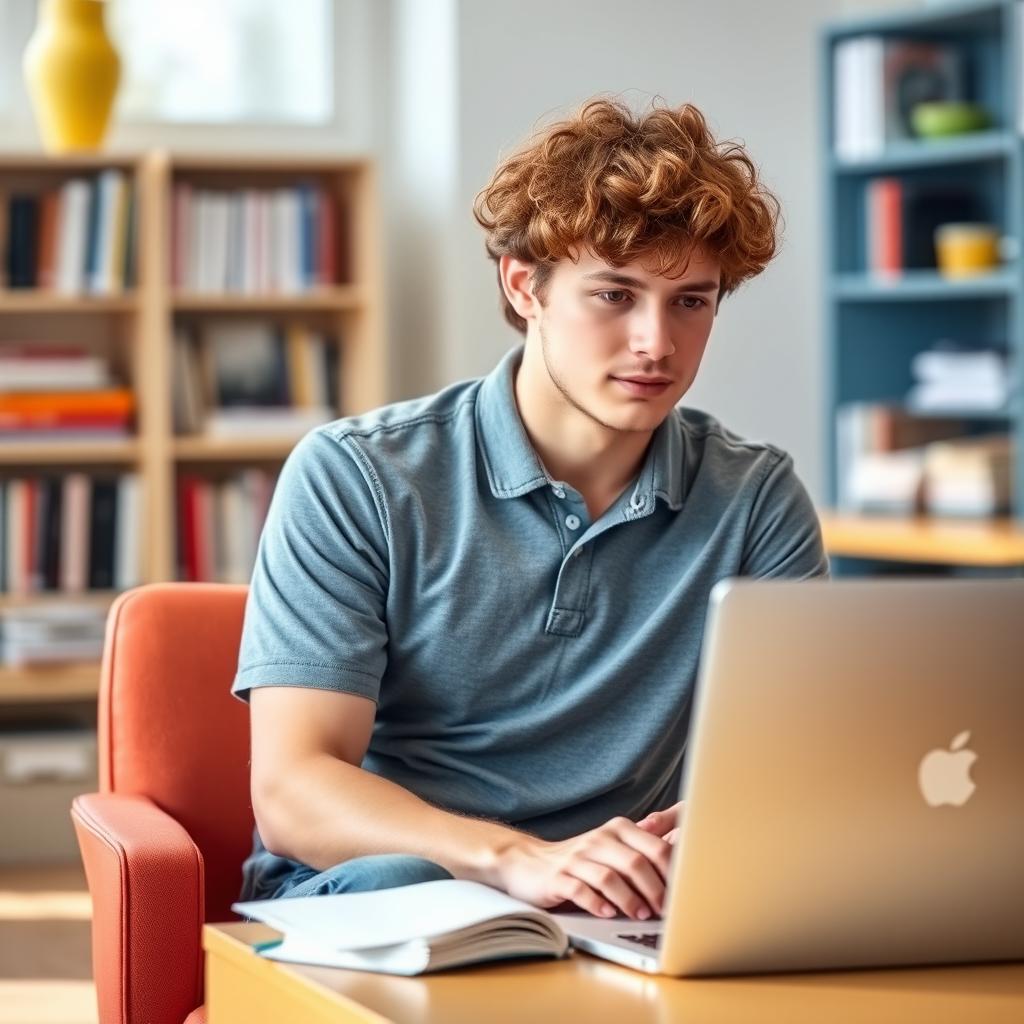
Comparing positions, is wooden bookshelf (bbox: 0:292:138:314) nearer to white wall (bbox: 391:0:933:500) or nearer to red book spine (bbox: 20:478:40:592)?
red book spine (bbox: 20:478:40:592)

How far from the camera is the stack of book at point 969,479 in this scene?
4.16 meters

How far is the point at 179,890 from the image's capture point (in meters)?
1.62

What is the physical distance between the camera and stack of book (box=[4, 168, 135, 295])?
13.8 ft

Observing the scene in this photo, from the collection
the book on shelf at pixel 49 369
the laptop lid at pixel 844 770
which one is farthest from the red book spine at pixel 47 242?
the laptop lid at pixel 844 770

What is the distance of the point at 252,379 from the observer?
4402mm

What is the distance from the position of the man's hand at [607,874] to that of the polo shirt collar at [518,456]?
508 mm

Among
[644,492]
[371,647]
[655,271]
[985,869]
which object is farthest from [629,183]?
[985,869]

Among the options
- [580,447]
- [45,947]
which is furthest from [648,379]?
[45,947]

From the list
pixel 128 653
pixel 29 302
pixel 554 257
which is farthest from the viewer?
pixel 29 302

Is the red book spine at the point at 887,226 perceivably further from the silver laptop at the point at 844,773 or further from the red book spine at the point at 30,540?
the silver laptop at the point at 844,773

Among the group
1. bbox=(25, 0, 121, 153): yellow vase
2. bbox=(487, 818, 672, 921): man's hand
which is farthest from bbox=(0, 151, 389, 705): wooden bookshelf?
bbox=(487, 818, 672, 921): man's hand

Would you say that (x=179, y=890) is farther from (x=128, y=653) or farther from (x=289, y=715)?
(x=128, y=653)

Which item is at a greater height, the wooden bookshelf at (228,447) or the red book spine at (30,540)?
the wooden bookshelf at (228,447)

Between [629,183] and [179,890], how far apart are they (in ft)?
2.47
